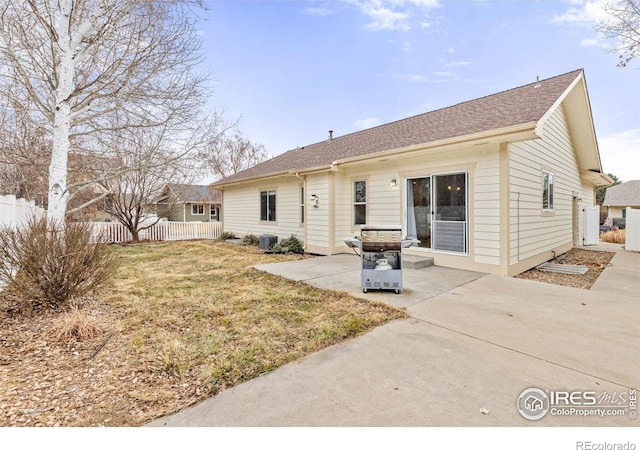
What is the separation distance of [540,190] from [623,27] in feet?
15.2

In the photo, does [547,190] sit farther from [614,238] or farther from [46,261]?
[46,261]

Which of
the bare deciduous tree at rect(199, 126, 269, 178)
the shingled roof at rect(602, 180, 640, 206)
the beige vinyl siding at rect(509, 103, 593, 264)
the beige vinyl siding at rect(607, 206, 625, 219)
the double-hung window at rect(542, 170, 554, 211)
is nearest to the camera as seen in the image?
the beige vinyl siding at rect(509, 103, 593, 264)

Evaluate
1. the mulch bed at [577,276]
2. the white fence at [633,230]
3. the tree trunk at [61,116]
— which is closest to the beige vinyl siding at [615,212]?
the white fence at [633,230]

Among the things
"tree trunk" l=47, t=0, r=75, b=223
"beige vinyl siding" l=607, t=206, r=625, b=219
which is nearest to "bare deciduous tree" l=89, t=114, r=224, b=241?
"tree trunk" l=47, t=0, r=75, b=223

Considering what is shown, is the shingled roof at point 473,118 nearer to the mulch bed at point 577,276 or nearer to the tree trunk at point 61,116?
the mulch bed at point 577,276

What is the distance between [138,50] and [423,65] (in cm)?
1034

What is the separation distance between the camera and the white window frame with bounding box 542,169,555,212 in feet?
26.6

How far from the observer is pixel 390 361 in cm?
269

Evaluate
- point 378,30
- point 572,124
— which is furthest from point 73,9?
point 572,124

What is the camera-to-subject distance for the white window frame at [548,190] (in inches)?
319

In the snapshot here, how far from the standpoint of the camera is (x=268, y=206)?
40.7 feet

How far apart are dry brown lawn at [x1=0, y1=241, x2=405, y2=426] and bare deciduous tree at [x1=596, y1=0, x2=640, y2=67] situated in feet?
32.3

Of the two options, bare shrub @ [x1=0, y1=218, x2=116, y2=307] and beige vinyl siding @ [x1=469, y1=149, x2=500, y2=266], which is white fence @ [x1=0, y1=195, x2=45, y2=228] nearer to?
bare shrub @ [x1=0, y1=218, x2=116, y2=307]

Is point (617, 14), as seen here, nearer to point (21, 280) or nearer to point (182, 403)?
point (182, 403)
